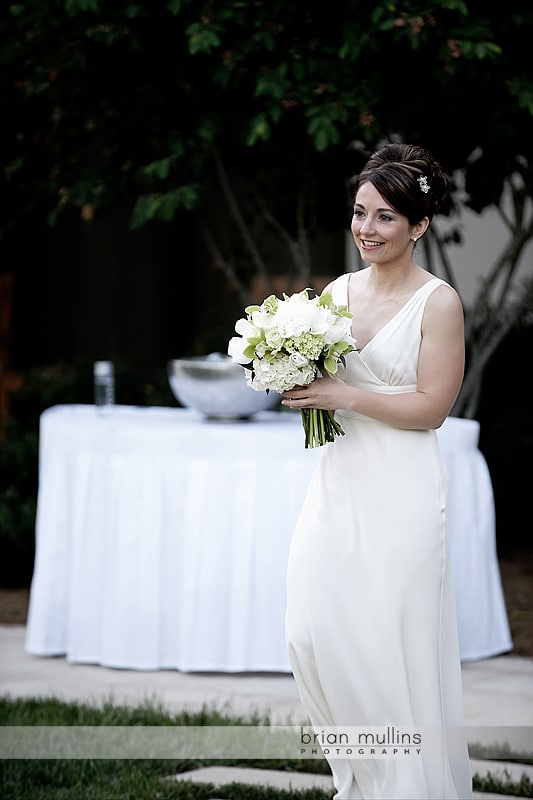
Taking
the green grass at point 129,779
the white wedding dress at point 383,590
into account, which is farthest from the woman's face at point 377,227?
the green grass at point 129,779

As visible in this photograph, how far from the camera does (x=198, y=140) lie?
6.22 m

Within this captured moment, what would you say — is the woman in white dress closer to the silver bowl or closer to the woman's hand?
the woman's hand

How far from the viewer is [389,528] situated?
11.2 ft

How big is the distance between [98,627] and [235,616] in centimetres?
66

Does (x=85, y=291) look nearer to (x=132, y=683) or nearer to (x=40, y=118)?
(x=40, y=118)

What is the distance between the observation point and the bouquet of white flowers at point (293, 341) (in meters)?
3.27

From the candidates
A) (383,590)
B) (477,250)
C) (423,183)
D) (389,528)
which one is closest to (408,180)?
(423,183)

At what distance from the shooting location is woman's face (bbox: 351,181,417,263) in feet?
11.1

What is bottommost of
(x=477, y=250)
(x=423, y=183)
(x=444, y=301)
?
(x=444, y=301)

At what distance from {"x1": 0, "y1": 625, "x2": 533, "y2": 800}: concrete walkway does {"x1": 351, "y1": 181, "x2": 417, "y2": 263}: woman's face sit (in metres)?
2.03

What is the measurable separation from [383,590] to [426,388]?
0.54m

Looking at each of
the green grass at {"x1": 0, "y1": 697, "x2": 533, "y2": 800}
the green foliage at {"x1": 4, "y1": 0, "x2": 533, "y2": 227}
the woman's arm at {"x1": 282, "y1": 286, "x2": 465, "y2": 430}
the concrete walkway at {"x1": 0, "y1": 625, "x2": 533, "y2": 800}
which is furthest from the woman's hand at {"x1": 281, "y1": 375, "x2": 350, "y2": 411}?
the green foliage at {"x1": 4, "y1": 0, "x2": 533, "y2": 227}

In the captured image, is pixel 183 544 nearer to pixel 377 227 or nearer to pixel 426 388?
pixel 426 388

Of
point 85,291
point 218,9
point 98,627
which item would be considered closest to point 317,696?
point 98,627
